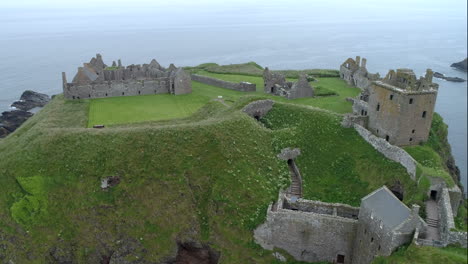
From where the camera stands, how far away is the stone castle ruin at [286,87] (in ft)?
155

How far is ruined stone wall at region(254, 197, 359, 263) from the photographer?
27.8 m

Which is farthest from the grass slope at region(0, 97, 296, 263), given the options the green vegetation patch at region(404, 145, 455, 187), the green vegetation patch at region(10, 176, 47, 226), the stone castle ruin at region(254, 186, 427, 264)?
the green vegetation patch at region(404, 145, 455, 187)

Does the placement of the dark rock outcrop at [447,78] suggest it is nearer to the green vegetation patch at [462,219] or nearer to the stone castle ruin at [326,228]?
the green vegetation patch at [462,219]

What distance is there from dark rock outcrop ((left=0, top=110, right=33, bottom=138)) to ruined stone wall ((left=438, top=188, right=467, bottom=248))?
57426 millimetres

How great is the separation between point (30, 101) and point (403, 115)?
68.7m

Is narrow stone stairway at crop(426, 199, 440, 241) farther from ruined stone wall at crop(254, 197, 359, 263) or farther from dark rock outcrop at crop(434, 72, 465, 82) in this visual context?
dark rock outcrop at crop(434, 72, 465, 82)

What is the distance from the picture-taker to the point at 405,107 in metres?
32.2

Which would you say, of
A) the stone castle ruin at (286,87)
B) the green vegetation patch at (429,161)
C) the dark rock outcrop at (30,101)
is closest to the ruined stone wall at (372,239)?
the green vegetation patch at (429,161)

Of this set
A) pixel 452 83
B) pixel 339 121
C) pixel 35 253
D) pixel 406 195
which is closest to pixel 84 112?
pixel 35 253

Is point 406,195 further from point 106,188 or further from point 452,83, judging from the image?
point 452,83

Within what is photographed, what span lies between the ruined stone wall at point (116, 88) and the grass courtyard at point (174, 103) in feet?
3.77

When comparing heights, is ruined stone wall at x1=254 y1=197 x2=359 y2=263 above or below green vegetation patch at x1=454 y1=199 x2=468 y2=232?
below

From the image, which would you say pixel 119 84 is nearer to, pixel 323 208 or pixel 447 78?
pixel 323 208

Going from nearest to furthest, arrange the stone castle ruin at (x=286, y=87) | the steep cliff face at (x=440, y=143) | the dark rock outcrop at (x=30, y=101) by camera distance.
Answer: the steep cliff face at (x=440, y=143) < the stone castle ruin at (x=286, y=87) < the dark rock outcrop at (x=30, y=101)
